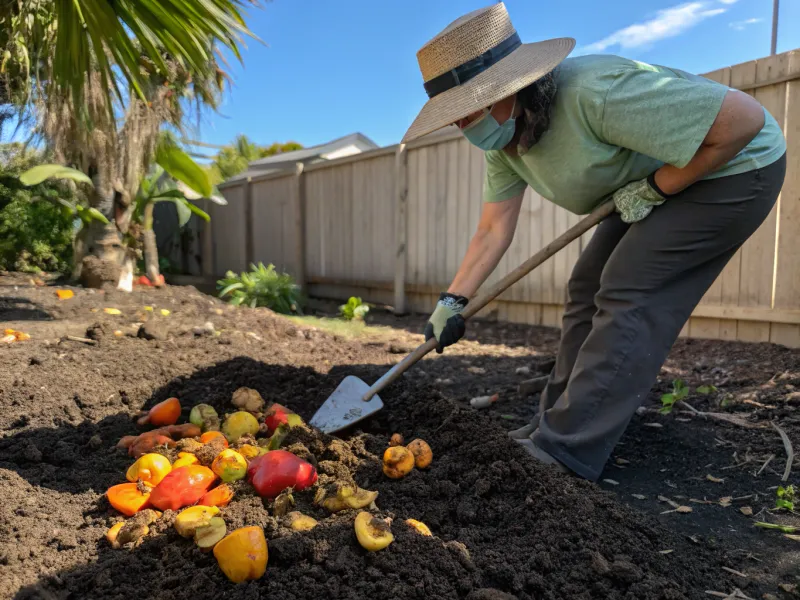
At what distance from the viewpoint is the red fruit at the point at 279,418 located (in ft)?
7.14

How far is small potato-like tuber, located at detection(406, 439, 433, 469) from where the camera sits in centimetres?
192

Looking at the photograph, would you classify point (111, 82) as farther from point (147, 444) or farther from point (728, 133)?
point (728, 133)

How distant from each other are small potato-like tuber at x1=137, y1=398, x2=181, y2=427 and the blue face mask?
160 centimetres

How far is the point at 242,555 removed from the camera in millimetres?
1299

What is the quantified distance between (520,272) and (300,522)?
4.16 ft

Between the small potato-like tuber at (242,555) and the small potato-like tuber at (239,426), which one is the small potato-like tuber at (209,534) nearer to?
the small potato-like tuber at (242,555)

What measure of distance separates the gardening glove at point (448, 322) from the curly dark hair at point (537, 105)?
756 millimetres

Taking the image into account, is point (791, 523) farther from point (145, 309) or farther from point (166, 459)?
point (145, 309)

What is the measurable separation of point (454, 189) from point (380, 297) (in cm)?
174

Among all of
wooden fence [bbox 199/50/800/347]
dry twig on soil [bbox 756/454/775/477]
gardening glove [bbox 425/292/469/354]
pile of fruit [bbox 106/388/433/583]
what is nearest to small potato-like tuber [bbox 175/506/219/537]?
pile of fruit [bbox 106/388/433/583]

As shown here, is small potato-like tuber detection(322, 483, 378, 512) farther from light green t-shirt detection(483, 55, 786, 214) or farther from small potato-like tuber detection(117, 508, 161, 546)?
light green t-shirt detection(483, 55, 786, 214)

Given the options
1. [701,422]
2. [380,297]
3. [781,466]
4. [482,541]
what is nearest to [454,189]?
[380,297]

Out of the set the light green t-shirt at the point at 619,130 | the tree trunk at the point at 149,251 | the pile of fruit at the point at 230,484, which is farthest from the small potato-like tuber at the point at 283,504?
the tree trunk at the point at 149,251

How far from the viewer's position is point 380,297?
6875 mm
